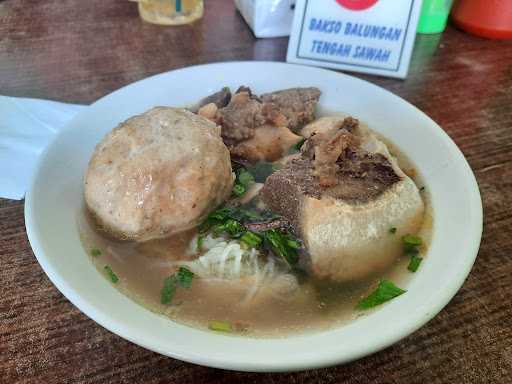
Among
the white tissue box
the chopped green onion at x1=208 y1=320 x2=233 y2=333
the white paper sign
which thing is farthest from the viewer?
the white tissue box

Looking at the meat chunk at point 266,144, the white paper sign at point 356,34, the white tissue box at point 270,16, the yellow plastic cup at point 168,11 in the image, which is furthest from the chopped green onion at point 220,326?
the yellow plastic cup at point 168,11

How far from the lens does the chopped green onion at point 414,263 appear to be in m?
1.19

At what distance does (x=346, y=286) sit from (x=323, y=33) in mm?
1219

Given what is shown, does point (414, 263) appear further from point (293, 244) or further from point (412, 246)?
point (293, 244)

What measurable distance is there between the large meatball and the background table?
26cm

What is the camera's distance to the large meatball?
117 centimetres

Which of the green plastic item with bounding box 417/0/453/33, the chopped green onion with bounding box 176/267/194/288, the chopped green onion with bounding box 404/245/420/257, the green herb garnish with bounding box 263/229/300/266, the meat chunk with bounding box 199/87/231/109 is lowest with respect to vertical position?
the chopped green onion with bounding box 176/267/194/288

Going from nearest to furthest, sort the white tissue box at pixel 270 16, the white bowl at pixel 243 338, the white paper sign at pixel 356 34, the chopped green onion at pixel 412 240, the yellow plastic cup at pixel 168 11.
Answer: the white bowl at pixel 243 338
the chopped green onion at pixel 412 240
the white paper sign at pixel 356 34
the white tissue box at pixel 270 16
the yellow plastic cup at pixel 168 11

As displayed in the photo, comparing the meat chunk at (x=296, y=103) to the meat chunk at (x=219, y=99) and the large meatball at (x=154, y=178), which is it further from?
the large meatball at (x=154, y=178)

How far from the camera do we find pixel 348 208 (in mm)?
1197

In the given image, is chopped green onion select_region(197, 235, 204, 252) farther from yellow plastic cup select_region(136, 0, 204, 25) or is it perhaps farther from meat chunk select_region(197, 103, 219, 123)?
yellow plastic cup select_region(136, 0, 204, 25)

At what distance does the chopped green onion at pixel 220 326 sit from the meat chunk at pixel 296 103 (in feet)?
2.61

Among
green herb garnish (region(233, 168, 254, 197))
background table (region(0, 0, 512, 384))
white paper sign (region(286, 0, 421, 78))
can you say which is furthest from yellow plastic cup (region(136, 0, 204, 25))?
green herb garnish (region(233, 168, 254, 197))

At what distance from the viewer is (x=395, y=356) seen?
1.10 metres
